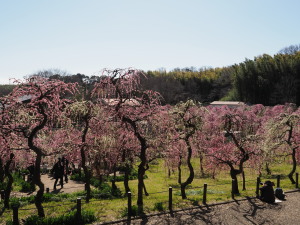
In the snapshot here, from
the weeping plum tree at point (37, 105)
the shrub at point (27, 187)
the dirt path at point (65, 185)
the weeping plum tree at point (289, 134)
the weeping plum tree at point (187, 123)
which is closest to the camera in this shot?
the weeping plum tree at point (37, 105)

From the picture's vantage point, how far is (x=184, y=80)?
7012 cm

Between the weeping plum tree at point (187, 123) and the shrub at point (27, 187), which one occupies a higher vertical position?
the weeping plum tree at point (187, 123)

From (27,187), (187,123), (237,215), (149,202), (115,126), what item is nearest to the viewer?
(237,215)

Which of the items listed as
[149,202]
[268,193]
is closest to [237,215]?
[268,193]

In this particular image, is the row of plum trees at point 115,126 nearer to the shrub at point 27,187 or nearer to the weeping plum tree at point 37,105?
the weeping plum tree at point 37,105

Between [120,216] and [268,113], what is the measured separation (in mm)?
27026

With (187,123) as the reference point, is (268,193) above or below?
below

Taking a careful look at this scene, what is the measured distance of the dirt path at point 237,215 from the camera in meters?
9.16

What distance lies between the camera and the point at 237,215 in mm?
9859

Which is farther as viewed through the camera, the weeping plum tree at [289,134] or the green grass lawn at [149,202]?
the weeping plum tree at [289,134]

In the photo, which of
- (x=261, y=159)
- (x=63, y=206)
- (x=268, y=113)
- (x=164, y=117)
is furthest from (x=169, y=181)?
(x=268, y=113)

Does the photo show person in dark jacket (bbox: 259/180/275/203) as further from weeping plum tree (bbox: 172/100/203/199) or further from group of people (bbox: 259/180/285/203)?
weeping plum tree (bbox: 172/100/203/199)

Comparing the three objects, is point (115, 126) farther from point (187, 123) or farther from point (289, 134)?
point (289, 134)

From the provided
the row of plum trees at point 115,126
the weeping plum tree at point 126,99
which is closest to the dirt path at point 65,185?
the row of plum trees at point 115,126
